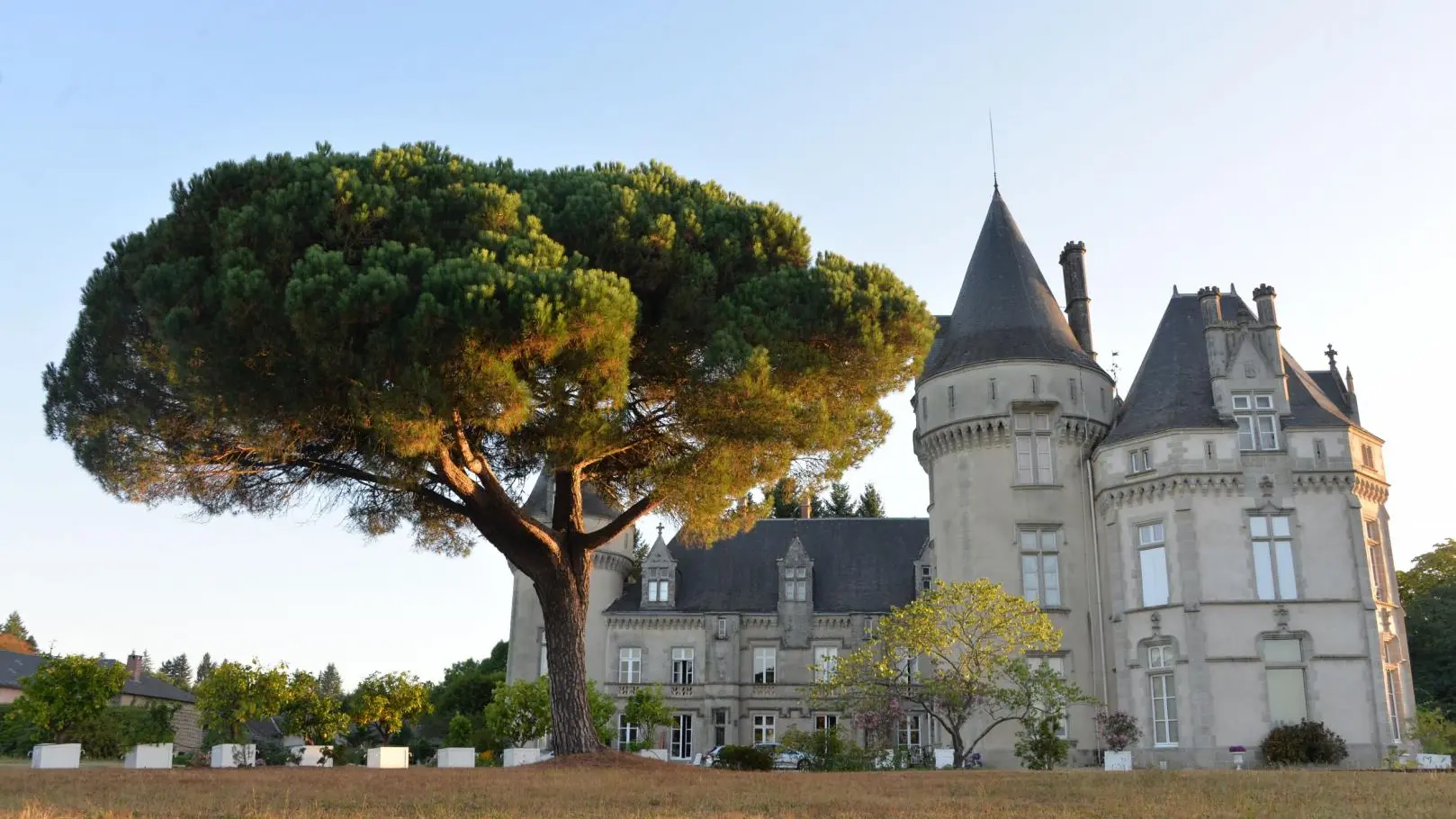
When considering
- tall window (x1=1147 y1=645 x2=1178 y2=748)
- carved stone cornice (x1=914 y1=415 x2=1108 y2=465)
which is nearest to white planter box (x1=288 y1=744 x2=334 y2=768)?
carved stone cornice (x1=914 y1=415 x2=1108 y2=465)

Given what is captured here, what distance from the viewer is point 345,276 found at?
1802cm

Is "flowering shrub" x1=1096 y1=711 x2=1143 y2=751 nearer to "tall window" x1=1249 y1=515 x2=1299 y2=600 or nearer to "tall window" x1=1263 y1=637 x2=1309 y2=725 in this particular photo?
"tall window" x1=1263 y1=637 x2=1309 y2=725

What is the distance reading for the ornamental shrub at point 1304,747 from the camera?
27.9 meters

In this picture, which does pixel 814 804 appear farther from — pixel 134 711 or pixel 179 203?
pixel 134 711

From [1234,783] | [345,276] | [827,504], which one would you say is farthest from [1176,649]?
[827,504]

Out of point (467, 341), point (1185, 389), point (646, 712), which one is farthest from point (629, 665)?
point (467, 341)

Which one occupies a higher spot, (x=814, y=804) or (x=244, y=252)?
(x=244, y=252)

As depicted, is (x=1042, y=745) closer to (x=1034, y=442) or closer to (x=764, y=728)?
(x=1034, y=442)

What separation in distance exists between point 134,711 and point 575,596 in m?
46.2

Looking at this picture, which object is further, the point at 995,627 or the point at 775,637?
the point at 775,637

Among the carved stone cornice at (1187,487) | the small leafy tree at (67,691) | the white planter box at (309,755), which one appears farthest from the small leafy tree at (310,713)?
the carved stone cornice at (1187,487)

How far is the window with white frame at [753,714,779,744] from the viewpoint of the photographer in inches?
1752

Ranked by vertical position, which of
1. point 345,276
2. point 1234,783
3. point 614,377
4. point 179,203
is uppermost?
point 179,203

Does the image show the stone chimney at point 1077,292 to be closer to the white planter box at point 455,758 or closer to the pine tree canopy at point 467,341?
the pine tree canopy at point 467,341
